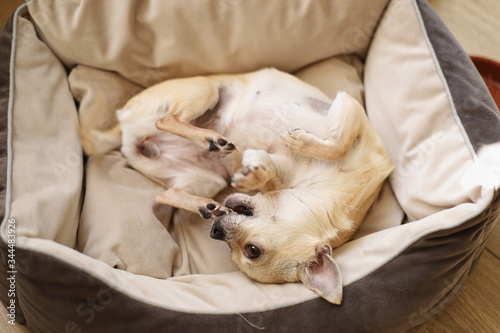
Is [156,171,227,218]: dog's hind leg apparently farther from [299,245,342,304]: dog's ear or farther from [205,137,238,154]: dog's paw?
[299,245,342,304]: dog's ear

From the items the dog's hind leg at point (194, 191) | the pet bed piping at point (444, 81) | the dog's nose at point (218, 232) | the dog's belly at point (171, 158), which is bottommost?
the dog's hind leg at point (194, 191)

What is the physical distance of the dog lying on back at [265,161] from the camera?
1864mm

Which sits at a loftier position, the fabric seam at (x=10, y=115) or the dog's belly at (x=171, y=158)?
the fabric seam at (x=10, y=115)

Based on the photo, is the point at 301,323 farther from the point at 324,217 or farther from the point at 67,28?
the point at 67,28

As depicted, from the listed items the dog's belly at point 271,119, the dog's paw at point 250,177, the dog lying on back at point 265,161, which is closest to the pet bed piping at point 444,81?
the dog lying on back at point 265,161

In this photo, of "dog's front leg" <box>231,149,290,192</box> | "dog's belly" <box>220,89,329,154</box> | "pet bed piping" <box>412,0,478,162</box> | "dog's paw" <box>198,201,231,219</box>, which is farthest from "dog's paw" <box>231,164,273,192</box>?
"pet bed piping" <box>412,0,478,162</box>

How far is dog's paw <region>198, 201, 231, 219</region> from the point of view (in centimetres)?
200

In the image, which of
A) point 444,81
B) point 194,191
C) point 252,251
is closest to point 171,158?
point 194,191

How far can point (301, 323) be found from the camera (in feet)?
5.59

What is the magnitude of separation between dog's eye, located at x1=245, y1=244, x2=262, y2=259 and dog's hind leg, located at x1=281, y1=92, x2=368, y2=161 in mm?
490

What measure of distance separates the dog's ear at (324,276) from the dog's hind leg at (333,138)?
1.40 ft

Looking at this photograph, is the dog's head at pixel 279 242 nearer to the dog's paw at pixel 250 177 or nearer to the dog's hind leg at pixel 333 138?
the dog's paw at pixel 250 177

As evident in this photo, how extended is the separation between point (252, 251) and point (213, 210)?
0.30 metres

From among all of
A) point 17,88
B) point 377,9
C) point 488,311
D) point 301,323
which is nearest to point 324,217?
point 301,323
